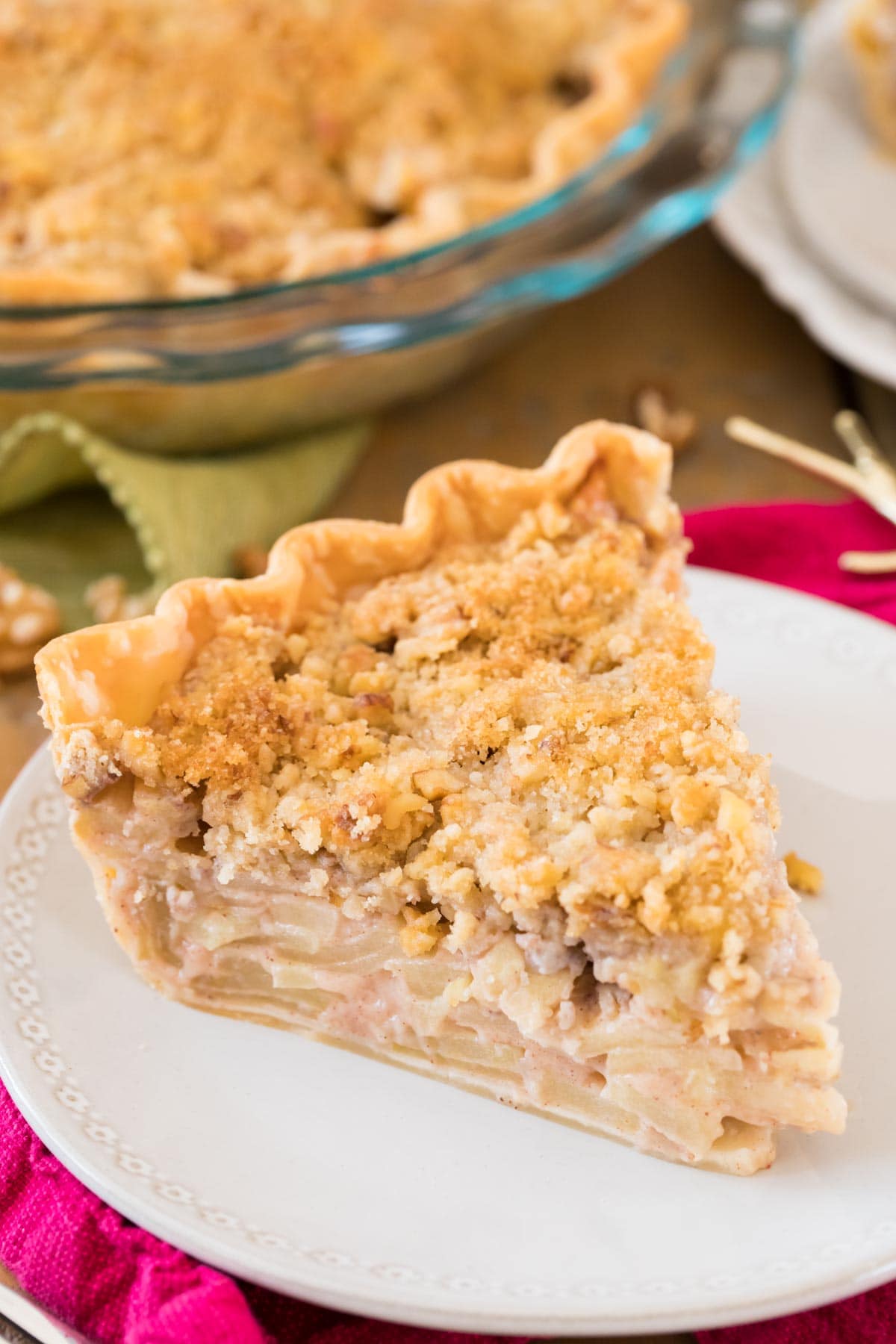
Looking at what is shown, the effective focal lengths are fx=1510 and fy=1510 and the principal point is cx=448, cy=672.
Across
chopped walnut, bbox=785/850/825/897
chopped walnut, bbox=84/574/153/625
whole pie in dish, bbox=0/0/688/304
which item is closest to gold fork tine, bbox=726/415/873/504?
whole pie in dish, bbox=0/0/688/304

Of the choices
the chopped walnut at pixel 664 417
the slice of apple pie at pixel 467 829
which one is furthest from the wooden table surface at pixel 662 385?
the slice of apple pie at pixel 467 829

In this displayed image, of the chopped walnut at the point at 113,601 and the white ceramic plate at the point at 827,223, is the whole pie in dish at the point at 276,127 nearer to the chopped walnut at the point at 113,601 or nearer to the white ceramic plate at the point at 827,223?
the white ceramic plate at the point at 827,223

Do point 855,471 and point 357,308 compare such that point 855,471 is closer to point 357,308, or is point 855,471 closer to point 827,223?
point 827,223

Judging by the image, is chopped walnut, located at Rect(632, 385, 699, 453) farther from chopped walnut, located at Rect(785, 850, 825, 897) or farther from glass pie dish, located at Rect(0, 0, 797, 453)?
chopped walnut, located at Rect(785, 850, 825, 897)

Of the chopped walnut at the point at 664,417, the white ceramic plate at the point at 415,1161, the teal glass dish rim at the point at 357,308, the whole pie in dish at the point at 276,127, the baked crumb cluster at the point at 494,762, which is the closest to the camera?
the white ceramic plate at the point at 415,1161

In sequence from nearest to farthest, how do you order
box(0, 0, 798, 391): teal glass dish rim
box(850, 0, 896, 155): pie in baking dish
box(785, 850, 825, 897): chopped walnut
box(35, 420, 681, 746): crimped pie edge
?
box(35, 420, 681, 746): crimped pie edge → box(785, 850, 825, 897): chopped walnut → box(0, 0, 798, 391): teal glass dish rim → box(850, 0, 896, 155): pie in baking dish

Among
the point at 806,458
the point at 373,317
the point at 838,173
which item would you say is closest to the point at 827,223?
the point at 838,173
